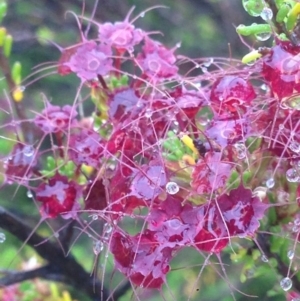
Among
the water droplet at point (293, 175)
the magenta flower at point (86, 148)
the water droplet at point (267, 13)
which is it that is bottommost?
the magenta flower at point (86, 148)

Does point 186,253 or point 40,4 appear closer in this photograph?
point 186,253

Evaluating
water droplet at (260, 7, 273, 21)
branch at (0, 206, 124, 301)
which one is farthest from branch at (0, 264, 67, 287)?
water droplet at (260, 7, 273, 21)

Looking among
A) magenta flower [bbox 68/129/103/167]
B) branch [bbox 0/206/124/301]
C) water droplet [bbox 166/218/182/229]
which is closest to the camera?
water droplet [bbox 166/218/182/229]

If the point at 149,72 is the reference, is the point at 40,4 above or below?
below

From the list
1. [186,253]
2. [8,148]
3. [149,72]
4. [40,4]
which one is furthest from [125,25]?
[40,4]

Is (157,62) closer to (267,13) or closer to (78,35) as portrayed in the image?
(267,13)

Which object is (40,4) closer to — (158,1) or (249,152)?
(158,1)

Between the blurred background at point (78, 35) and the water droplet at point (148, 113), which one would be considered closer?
the water droplet at point (148, 113)

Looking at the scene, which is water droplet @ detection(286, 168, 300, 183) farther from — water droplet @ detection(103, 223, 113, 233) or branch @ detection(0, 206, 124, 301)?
branch @ detection(0, 206, 124, 301)

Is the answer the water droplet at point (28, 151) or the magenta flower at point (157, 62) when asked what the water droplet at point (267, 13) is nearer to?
the magenta flower at point (157, 62)

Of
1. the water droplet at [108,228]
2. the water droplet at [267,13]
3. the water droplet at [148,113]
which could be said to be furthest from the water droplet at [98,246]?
the water droplet at [267,13]

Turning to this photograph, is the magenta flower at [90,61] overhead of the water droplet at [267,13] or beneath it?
beneath
